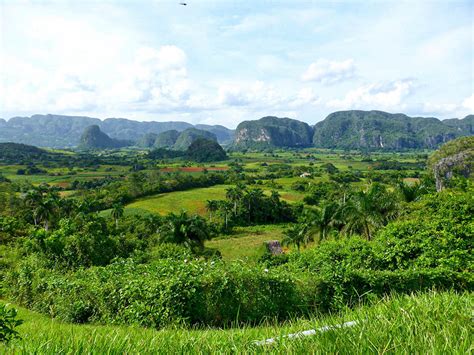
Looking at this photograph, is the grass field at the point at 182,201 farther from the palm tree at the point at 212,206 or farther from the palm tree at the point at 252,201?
the palm tree at the point at 252,201

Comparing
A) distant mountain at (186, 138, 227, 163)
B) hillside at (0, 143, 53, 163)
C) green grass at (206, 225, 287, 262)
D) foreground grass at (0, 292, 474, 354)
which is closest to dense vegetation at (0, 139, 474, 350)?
foreground grass at (0, 292, 474, 354)

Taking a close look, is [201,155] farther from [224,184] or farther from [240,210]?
[240,210]

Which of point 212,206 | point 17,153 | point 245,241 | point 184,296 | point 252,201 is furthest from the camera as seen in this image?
point 17,153

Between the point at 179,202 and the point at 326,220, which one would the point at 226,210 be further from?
the point at 326,220

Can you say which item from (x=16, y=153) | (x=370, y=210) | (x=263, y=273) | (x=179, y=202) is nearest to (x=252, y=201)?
(x=179, y=202)

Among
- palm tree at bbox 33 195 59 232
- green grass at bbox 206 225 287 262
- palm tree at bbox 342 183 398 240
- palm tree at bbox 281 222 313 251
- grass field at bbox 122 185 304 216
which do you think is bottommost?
green grass at bbox 206 225 287 262

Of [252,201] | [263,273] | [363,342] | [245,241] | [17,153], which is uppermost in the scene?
[363,342]

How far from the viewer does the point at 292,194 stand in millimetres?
64562

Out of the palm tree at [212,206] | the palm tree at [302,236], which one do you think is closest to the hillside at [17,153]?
the palm tree at [212,206]

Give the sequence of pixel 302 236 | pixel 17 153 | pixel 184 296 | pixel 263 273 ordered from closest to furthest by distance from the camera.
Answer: pixel 184 296, pixel 263 273, pixel 302 236, pixel 17 153

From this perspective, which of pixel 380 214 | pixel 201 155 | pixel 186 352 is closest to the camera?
pixel 186 352

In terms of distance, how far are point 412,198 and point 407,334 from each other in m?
21.9

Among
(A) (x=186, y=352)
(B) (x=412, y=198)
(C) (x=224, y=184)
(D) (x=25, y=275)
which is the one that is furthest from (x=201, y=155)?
(A) (x=186, y=352)

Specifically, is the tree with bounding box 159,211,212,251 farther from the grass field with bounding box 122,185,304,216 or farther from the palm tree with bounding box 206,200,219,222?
the palm tree with bounding box 206,200,219,222
